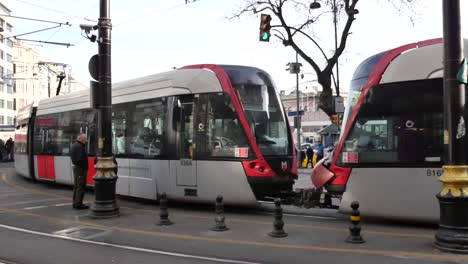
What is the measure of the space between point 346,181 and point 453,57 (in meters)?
3.14

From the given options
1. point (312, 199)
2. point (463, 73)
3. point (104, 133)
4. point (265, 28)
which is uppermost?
point (265, 28)

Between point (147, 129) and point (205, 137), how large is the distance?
84.0 inches

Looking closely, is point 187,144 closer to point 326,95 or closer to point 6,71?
point 326,95

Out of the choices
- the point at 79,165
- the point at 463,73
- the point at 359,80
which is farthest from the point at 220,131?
the point at 463,73

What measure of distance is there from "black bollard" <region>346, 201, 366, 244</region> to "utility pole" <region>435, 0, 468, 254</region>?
1.14m

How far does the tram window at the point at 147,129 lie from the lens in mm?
11594

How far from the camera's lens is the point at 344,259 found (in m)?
6.63

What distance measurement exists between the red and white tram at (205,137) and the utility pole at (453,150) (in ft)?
13.5

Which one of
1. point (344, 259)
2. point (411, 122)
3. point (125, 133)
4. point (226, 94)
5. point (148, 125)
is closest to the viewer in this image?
point (344, 259)

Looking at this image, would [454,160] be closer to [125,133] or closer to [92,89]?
[92,89]

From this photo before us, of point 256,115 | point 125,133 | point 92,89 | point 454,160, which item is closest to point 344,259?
point 454,160

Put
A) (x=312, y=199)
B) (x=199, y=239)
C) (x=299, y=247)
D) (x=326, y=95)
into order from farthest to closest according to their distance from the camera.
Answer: (x=326, y=95), (x=312, y=199), (x=199, y=239), (x=299, y=247)

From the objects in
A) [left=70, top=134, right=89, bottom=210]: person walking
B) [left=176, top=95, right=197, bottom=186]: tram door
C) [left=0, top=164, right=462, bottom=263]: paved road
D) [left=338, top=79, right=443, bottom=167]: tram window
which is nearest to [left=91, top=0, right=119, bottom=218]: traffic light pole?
[left=0, top=164, right=462, bottom=263]: paved road

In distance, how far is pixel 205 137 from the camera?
10.6 metres
